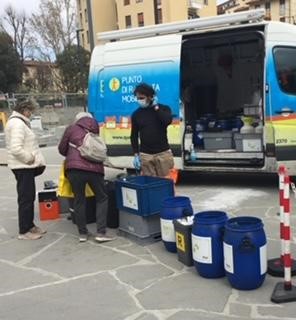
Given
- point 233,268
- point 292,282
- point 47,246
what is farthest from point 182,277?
point 47,246

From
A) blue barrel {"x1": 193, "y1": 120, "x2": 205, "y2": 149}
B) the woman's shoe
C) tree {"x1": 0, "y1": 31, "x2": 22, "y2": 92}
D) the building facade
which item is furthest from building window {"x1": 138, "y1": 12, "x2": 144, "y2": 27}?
the woman's shoe

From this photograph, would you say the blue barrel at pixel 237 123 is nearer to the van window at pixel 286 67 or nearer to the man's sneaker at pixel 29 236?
the van window at pixel 286 67

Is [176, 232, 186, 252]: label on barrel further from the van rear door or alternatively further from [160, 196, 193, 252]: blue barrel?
the van rear door

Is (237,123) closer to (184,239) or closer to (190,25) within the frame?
(190,25)

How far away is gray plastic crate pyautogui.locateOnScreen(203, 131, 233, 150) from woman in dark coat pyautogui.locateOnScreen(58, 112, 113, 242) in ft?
13.1

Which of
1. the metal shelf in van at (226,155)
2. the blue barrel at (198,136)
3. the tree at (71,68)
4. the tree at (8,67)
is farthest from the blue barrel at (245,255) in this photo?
the tree at (8,67)

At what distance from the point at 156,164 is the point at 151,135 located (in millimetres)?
389

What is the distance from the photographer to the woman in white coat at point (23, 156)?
21.3 feet

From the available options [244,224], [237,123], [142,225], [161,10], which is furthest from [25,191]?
[161,10]

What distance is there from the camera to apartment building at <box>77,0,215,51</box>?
63094 mm

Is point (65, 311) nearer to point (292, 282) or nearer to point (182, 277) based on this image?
point (182, 277)

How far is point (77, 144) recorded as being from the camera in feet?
20.9

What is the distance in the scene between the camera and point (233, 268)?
15.3 ft

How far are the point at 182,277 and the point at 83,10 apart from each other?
248ft
